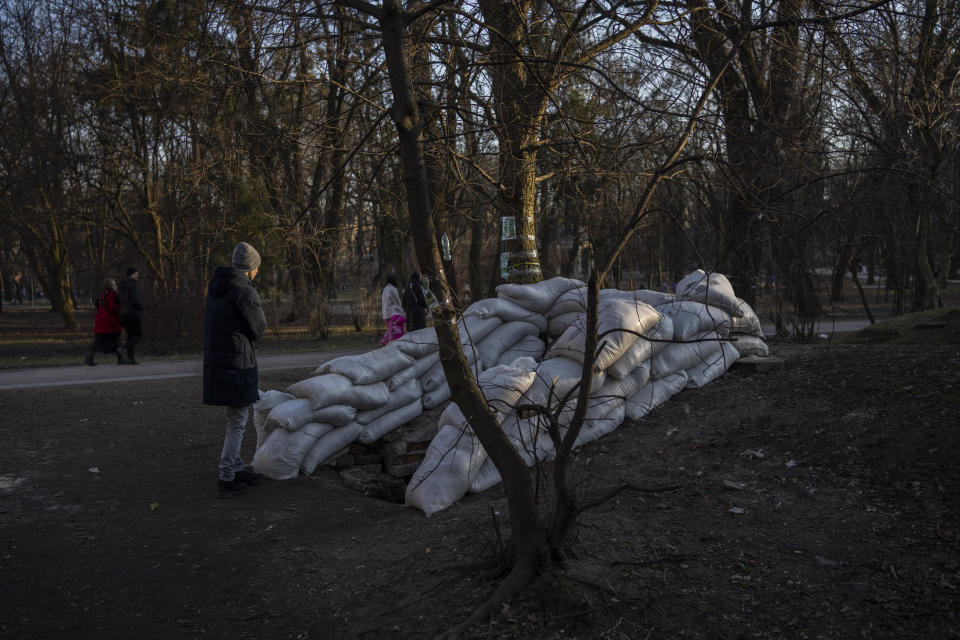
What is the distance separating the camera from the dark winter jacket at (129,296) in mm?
11227

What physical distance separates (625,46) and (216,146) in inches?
101

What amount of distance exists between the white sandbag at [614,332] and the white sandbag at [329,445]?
67.5 inches

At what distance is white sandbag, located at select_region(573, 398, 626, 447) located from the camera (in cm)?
513

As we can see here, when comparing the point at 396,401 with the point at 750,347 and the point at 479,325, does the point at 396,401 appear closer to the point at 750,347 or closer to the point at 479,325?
the point at 479,325

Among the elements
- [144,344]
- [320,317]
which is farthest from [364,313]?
[144,344]

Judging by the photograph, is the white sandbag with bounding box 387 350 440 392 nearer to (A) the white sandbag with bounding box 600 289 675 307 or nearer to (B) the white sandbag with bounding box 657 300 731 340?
(A) the white sandbag with bounding box 600 289 675 307

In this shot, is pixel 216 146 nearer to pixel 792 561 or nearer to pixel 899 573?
pixel 792 561

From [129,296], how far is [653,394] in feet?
30.0

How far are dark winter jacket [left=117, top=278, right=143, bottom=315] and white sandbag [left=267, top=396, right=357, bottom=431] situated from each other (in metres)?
7.14

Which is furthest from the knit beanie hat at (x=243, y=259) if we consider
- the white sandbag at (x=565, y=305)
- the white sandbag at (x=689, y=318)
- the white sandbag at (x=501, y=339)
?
the white sandbag at (x=689, y=318)

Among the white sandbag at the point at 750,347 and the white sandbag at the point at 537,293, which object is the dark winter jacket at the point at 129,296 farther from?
the white sandbag at the point at 750,347

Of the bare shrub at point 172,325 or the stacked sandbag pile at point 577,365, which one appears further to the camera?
the bare shrub at point 172,325

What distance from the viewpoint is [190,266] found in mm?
17188

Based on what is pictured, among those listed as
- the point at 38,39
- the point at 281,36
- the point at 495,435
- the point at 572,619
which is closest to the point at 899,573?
the point at 572,619
